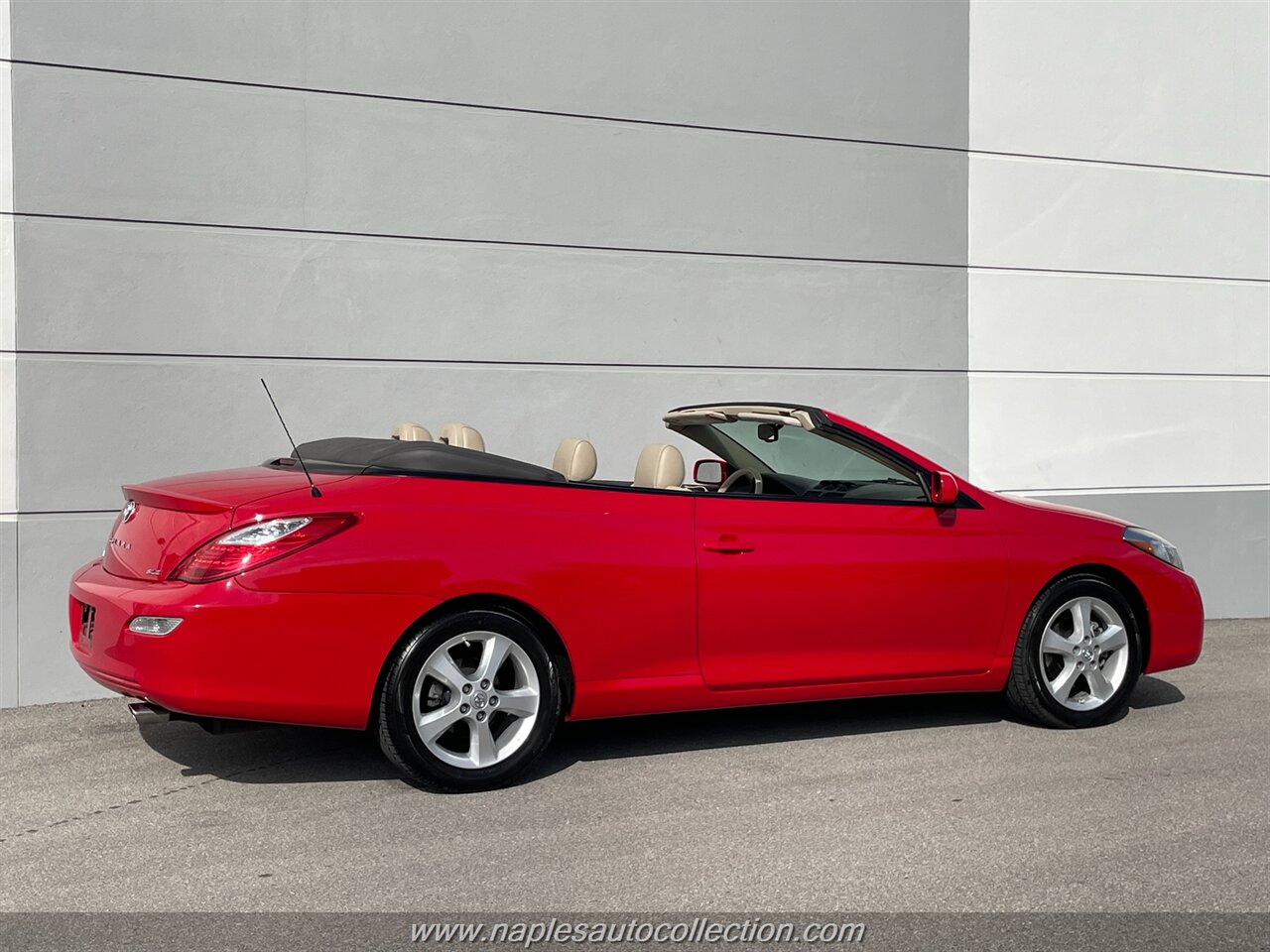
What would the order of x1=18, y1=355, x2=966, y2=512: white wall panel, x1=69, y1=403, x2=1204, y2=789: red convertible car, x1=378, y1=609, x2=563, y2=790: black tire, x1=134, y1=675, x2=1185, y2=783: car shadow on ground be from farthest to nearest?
1. x1=18, y1=355, x2=966, y2=512: white wall panel
2. x1=134, y1=675, x2=1185, y2=783: car shadow on ground
3. x1=378, y1=609, x2=563, y2=790: black tire
4. x1=69, y1=403, x2=1204, y2=789: red convertible car

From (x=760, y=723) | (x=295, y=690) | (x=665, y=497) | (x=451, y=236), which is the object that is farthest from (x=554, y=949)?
(x=451, y=236)

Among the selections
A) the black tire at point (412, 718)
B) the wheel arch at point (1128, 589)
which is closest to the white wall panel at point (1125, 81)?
the wheel arch at point (1128, 589)

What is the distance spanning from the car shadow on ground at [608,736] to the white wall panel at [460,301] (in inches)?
92.2

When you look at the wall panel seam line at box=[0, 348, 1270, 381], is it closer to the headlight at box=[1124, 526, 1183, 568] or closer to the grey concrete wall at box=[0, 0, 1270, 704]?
the grey concrete wall at box=[0, 0, 1270, 704]

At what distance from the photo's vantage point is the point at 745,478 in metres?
6.23

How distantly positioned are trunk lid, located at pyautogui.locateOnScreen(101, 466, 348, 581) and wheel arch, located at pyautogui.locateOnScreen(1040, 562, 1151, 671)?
11.1 feet

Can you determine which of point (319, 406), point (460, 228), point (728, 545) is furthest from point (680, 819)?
point (460, 228)

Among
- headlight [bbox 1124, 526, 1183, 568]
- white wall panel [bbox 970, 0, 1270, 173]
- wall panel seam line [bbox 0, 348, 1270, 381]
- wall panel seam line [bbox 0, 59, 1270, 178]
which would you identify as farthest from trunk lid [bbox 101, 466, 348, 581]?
white wall panel [bbox 970, 0, 1270, 173]

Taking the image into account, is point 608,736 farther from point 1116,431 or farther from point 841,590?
point 1116,431

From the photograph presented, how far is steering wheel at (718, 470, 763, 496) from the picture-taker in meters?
6.17

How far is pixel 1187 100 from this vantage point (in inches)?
400

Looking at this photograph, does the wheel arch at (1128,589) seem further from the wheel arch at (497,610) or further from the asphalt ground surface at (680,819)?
the wheel arch at (497,610)

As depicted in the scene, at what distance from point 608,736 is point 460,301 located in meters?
3.04

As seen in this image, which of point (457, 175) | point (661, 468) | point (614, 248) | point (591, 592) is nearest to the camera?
point (591, 592)
